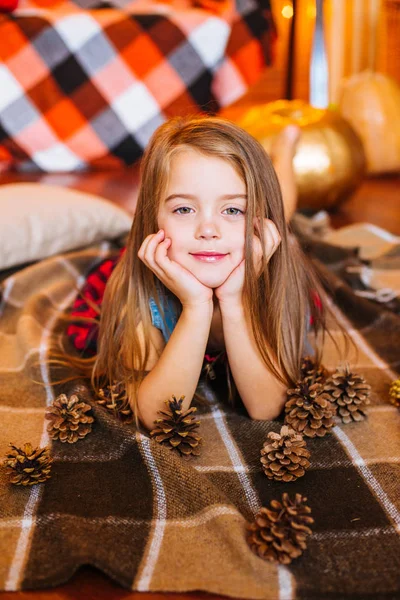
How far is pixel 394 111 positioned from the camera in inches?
97.7

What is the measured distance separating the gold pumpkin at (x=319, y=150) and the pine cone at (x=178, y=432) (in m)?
1.23

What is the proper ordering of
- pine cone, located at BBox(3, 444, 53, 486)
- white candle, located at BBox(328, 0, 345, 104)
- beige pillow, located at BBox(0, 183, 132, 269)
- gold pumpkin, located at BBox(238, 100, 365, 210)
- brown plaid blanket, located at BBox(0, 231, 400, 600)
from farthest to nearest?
white candle, located at BBox(328, 0, 345, 104) → gold pumpkin, located at BBox(238, 100, 365, 210) → beige pillow, located at BBox(0, 183, 132, 269) → pine cone, located at BBox(3, 444, 53, 486) → brown plaid blanket, located at BBox(0, 231, 400, 600)

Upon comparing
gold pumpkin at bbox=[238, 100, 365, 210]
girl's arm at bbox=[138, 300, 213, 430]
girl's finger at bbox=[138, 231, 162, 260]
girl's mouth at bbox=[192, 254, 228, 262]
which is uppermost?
gold pumpkin at bbox=[238, 100, 365, 210]

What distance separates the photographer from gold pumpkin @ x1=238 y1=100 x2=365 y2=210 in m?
1.95

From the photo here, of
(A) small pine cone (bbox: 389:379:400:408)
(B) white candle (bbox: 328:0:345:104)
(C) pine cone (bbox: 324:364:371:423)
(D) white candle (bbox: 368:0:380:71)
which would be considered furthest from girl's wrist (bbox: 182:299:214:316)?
(B) white candle (bbox: 328:0:345:104)

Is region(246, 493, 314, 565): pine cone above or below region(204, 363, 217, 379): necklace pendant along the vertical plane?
below

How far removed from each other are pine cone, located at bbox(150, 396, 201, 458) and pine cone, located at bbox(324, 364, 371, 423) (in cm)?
21

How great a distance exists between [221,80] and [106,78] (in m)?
0.45

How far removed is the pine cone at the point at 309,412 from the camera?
2.84 ft

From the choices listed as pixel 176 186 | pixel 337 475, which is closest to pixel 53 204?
pixel 176 186

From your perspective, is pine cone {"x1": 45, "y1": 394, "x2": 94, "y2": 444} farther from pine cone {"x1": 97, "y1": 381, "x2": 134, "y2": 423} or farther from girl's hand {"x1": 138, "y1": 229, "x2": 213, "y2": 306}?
girl's hand {"x1": 138, "y1": 229, "x2": 213, "y2": 306}

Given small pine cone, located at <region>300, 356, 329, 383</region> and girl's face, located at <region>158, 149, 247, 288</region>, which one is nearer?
girl's face, located at <region>158, 149, 247, 288</region>

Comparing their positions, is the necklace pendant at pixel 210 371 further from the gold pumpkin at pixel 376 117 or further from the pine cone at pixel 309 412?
the gold pumpkin at pixel 376 117

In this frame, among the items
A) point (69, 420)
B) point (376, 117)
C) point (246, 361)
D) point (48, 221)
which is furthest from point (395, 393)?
point (376, 117)
